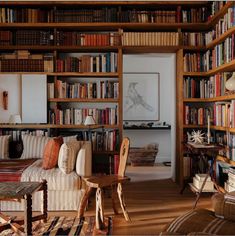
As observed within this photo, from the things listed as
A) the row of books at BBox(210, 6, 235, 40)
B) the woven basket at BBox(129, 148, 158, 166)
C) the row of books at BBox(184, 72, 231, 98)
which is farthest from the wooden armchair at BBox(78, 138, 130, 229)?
the woven basket at BBox(129, 148, 158, 166)

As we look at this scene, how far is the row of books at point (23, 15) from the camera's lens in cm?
516

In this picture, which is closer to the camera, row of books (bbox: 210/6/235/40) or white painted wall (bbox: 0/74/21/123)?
row of books (bbox: 210/6/235/40)

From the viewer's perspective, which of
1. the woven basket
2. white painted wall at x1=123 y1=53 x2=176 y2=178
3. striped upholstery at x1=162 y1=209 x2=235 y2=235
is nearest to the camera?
striped upholstery at x1=162 y1=209 x2=235 y2=235

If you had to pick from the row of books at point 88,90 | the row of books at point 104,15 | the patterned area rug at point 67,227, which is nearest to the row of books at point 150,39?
the row of books at point 104,15

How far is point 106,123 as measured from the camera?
5.26 m

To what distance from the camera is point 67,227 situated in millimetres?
3445

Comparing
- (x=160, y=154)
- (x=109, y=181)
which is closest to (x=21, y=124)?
(x=109, y=181)

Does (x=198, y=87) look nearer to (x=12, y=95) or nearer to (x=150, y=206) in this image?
(x=150, y=206)

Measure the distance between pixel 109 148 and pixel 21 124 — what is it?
1359mm

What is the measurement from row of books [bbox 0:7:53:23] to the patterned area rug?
9.87 feet

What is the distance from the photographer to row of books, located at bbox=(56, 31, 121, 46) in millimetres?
5199

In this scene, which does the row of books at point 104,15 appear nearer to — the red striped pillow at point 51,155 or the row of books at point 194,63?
the row of books at point 194,63

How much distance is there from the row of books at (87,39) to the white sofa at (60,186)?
1.88 metres

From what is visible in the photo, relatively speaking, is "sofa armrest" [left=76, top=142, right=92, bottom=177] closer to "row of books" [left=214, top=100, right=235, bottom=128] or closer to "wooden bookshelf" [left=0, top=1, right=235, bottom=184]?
"wooden bookshelf" [left=0, top=1, right=235, bottom=184]
